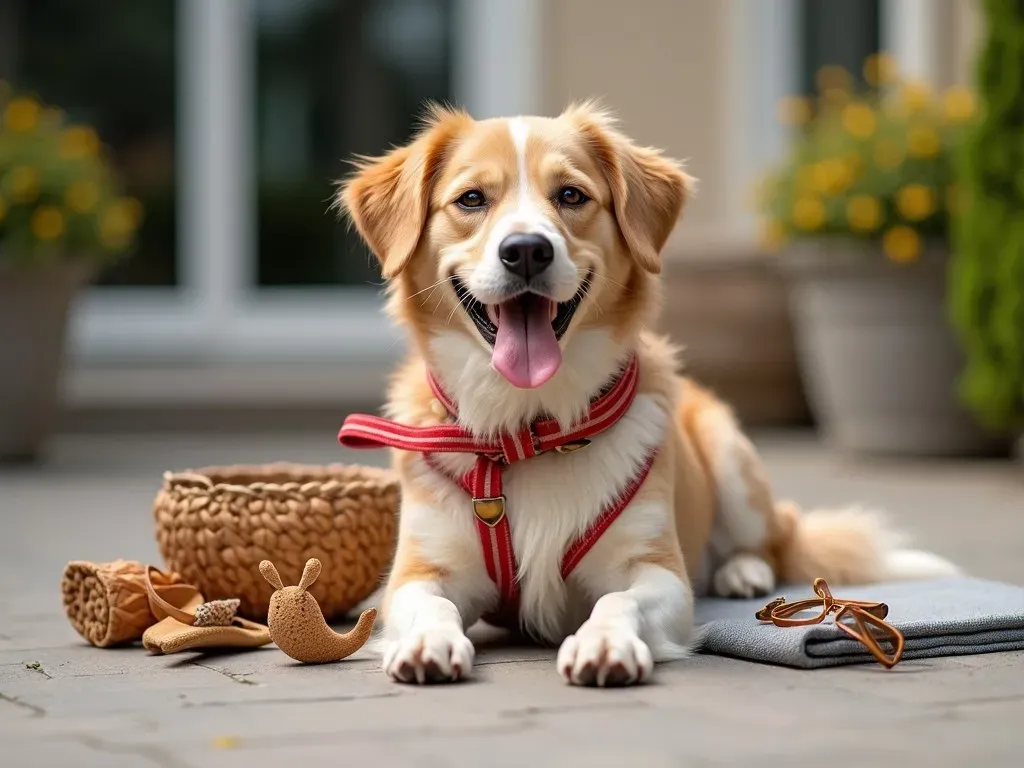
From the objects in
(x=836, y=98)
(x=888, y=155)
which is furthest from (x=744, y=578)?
(x=836, y=98)

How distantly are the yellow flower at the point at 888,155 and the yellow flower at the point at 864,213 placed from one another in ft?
0.66

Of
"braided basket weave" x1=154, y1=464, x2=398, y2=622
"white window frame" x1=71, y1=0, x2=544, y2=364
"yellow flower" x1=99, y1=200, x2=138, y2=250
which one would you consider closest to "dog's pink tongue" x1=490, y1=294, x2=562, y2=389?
"braided basket weave" x1=154, y1=464, x2=398, y2=622

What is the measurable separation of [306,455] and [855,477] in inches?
110

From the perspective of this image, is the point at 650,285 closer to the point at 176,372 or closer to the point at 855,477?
the point at 855,477

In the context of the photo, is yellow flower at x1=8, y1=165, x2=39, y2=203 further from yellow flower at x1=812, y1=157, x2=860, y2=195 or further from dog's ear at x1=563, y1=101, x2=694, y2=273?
dog's ear at x1=563, y1=101, x2=694, y2=273

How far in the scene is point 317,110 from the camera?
10352 mm

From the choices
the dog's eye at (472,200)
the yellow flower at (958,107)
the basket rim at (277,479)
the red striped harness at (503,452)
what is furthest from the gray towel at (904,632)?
the yellow flower at (958,107)

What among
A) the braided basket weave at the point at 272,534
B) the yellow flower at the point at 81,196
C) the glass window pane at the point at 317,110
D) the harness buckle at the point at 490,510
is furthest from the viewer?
the glass window pane at the point at 317,110

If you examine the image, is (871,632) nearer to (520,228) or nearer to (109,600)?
(520,228)

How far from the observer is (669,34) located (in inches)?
396

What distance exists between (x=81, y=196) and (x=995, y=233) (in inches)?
167

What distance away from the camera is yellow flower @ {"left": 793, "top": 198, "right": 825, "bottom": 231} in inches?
304

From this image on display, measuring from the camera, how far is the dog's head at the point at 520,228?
322 cm

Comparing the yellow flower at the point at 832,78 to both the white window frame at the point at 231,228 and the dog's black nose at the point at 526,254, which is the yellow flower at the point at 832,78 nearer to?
the white window frame at the point at 231,228
